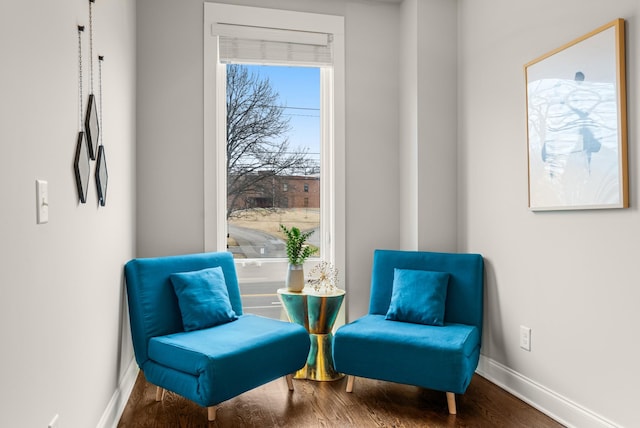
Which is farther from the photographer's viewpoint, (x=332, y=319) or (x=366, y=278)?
(x=366, y=278)

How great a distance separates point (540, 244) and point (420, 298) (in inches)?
30.1

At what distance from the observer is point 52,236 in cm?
144

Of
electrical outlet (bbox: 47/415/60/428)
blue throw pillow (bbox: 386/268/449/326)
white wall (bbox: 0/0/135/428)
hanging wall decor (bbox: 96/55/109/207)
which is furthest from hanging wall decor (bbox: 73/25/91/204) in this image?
blue throw pillow (bbox: 386/268/449/326)

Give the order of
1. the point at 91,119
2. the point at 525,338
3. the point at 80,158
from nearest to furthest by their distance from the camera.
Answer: the point at 80,158, the point at 91,119, the point at 525,338

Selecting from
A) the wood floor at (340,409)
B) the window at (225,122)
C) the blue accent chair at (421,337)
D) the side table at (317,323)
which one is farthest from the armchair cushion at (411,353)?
the window at (225,122)

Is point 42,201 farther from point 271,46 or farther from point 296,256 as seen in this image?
point 271,46

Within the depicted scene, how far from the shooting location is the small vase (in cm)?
315

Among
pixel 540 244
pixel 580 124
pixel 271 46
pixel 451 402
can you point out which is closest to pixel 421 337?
pixel 451 402

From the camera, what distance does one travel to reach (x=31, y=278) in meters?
1.26

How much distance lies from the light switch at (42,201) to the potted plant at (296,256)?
6.31ft

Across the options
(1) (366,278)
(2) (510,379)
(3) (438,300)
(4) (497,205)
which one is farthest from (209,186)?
(2) (510,379)

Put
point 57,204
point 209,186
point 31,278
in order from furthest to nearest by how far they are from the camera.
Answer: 1. point 209,186
2. point 57,204
3. point 31,278

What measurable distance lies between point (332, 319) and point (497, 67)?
6.26ft

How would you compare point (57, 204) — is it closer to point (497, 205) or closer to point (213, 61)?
point (213, 61)
